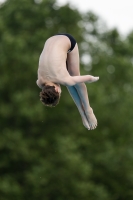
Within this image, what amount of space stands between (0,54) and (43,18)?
3302 mm

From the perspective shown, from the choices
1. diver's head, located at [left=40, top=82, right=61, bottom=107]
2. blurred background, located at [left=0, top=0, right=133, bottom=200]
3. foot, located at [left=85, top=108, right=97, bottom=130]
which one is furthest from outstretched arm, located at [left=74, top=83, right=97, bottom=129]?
blurred background, located at [left=0, top=0, right=133, bottom=200]

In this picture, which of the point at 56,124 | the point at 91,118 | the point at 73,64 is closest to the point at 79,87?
the point at 73,64

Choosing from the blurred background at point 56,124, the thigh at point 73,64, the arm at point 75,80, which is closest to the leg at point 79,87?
the thigh at point 73,64

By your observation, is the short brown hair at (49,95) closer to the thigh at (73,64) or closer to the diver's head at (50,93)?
the diver's head at (50,93)

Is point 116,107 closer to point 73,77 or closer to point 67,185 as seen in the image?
point 67,185

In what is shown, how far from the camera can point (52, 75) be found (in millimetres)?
12031

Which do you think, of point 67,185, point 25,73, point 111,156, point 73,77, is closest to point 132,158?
point 111,156

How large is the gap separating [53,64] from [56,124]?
2021 centimetres

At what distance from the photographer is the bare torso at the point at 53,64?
12023mm

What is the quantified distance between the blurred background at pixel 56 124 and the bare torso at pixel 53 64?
697 inches

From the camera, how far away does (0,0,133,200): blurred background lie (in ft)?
99.5

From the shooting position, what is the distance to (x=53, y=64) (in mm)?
12039

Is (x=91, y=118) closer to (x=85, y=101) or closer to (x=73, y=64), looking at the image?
(x=85, y=101)

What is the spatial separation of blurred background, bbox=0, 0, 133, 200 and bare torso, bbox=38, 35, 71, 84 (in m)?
17.7
